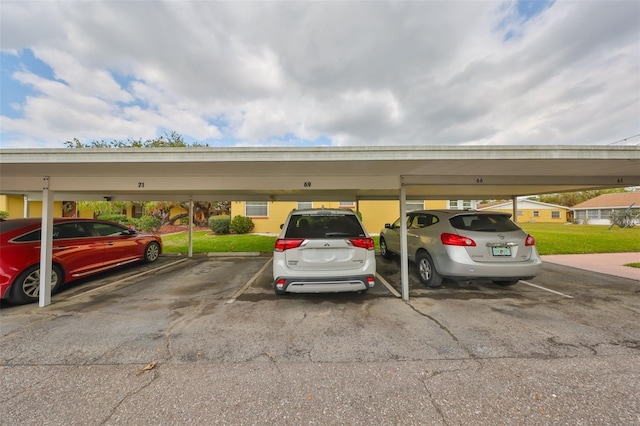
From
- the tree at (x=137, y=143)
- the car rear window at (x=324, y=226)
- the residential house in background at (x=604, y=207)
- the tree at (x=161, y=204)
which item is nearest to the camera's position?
the car rear window at (x=324, y=226)

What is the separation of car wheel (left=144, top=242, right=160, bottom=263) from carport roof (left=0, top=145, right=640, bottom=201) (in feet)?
11.0

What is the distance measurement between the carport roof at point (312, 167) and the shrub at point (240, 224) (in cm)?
1103

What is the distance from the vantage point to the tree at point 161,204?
1636 centimetres

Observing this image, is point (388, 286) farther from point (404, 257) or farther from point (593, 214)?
point (593, 214)

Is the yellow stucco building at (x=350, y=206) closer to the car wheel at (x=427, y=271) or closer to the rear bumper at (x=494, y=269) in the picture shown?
the car wheel at (x=427, y=271)

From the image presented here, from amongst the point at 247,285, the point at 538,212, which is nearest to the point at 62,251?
the point at 247,285

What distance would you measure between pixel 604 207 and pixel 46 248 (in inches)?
1995

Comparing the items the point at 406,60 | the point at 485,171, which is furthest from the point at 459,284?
the point at 406,60

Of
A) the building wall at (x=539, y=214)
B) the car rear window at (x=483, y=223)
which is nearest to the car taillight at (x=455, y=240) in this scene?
the car rear window at (x=483, y=223)

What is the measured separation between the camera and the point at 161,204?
720 inches

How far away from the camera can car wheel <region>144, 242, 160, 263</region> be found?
7.37 metres

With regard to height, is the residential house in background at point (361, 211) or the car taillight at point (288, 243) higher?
the residential house in background at point (361, 211)

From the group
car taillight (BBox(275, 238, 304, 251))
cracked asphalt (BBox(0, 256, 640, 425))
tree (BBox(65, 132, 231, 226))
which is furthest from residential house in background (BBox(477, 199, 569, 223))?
car taillight (BBox(275, 238, 304, 251))

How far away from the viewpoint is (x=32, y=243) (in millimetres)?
4316
